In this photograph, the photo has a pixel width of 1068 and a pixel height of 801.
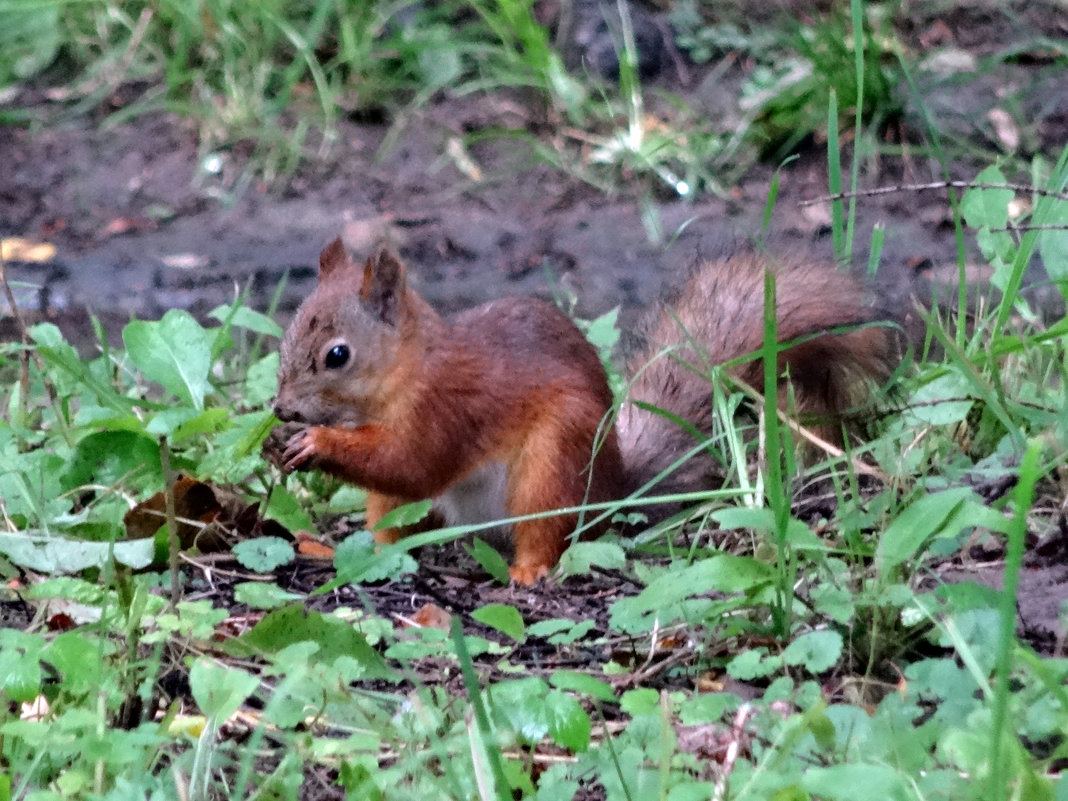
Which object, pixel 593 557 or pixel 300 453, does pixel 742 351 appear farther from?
pixel 300 453

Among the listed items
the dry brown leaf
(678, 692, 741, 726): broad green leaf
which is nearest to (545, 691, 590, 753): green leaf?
(678, 692, 741, 726): broad green leaf

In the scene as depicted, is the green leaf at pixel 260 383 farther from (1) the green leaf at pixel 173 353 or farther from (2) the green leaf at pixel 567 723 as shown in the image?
(2) the green leaf at pixel 567 723

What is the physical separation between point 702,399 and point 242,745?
1.31 m

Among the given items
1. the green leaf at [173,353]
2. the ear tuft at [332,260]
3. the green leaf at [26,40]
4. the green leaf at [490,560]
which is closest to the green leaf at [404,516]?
the green leaf at [490,560]

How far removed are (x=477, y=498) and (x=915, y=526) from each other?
1175 millimetres

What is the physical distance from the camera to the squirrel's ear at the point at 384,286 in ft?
8.77

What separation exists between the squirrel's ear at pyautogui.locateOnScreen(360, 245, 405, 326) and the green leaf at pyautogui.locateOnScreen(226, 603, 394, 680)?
35.9 inches

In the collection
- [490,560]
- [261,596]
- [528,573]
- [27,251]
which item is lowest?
[27,251]

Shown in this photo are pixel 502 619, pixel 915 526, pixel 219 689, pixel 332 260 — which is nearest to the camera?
pixel 219 689

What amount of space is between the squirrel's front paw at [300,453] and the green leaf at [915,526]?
1125 mm

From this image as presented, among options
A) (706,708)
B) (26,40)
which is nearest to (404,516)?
(706,708)

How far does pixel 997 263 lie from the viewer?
2.66 metres

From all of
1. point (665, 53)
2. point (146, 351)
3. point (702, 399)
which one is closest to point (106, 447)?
point (146, 351)

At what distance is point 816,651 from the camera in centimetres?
165
